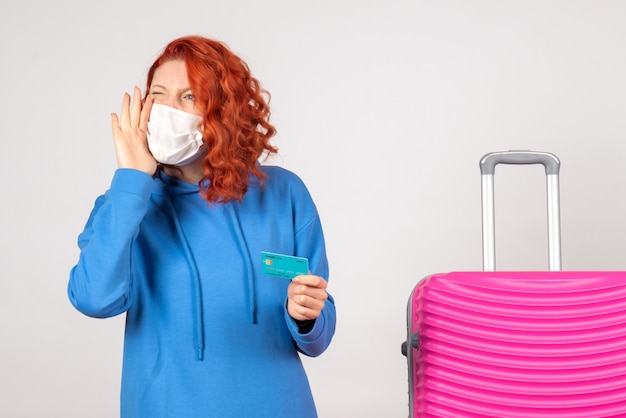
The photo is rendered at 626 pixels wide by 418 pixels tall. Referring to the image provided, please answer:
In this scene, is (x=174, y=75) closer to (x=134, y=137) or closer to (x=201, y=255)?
(x=134, y=137)

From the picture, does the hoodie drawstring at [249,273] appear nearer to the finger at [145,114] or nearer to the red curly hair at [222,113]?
the red curly hair at [222,113]

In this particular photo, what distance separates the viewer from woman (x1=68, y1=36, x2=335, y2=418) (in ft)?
5.54

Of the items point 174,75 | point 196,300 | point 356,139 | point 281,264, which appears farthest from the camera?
point 356,139

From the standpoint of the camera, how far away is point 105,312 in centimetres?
168

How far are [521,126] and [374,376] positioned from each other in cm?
115

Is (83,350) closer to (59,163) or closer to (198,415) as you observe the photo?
(59,163)

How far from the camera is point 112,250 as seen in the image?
1.64 metres

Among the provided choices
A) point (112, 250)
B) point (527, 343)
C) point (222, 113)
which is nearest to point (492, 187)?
point (527, 343)

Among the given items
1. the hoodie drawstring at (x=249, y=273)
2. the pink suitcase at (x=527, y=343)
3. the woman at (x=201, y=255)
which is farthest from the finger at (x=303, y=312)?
the pink suitcase at (x=527, y=343)

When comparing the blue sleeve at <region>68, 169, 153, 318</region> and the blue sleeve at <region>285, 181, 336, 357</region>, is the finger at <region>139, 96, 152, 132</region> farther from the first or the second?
the blue sleeve at <region>285, 181, 336, 357</region>

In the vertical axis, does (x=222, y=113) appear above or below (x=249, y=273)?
above

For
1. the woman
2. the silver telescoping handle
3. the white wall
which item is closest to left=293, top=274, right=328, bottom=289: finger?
the woman

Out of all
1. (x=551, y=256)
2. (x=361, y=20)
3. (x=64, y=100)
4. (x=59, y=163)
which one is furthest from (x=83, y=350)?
(x=551, y=256)

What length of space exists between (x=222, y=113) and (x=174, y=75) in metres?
0.12
